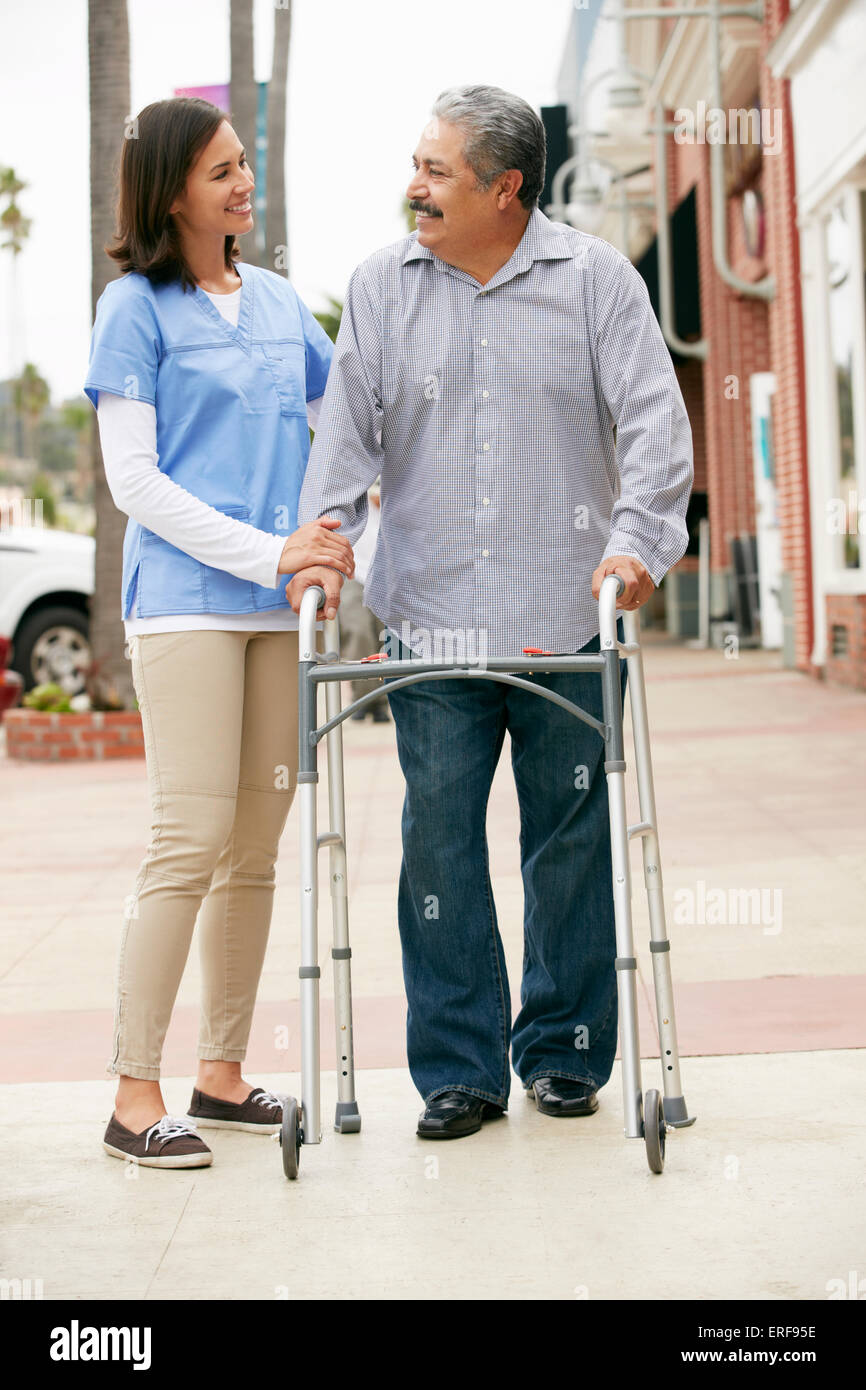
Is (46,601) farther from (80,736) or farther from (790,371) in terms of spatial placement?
(790,371)

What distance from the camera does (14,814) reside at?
29.2 ft

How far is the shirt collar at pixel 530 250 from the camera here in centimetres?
349

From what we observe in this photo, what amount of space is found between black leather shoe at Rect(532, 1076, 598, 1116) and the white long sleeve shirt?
122 cm

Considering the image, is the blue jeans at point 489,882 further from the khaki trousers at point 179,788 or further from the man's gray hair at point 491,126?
the man's gray hair at point 491,126

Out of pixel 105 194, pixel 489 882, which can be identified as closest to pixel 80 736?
pixel 105 194

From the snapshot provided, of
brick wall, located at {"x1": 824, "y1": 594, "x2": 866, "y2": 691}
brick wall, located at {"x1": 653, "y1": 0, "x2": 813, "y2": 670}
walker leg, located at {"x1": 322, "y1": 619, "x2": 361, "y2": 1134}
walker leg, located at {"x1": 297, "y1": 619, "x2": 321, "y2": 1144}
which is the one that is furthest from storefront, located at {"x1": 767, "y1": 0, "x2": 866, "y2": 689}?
walker leg, located at {"x1": 297, "y1": 619, "x2": 321, "y2": 1144}


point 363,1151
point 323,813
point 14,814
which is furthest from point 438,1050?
point 14,814

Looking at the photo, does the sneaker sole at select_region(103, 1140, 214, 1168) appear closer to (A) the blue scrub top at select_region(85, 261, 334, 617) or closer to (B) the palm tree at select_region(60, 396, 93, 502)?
(A) the blue scrub top at select_region(85, 261, 334, 617)

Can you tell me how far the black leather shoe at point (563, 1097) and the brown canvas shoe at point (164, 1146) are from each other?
28.2 inches

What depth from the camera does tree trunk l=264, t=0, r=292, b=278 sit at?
47.4 feet

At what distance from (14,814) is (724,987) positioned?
206 inches

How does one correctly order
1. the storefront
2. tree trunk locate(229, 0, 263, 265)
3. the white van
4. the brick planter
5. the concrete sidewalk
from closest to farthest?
the concrete sidewalk → the brick planter → the storefront → the white van → tree trunk locate(229, 0, 263, 265)

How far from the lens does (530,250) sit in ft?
11.5
